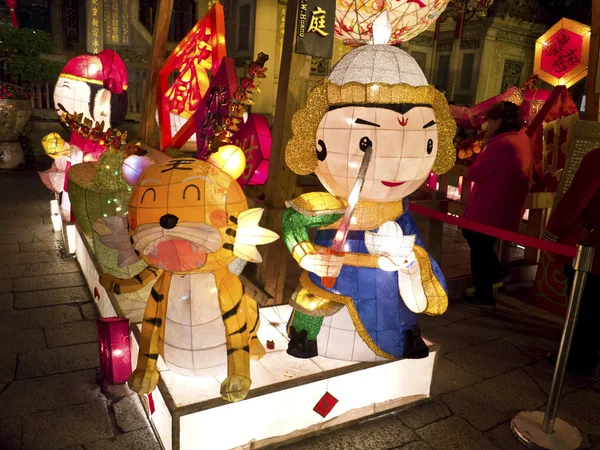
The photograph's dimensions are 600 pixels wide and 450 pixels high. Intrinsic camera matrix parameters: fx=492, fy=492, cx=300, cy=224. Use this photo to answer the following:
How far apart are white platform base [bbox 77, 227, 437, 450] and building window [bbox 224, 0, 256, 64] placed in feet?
33.2

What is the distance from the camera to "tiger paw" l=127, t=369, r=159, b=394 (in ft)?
7.66

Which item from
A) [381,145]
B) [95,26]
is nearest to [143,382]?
[381,145]

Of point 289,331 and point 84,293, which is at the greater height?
point 289,331

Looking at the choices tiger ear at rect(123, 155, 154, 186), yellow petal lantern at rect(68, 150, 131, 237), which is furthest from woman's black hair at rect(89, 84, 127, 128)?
tiger ear at rect(123, 155, 154, 186)

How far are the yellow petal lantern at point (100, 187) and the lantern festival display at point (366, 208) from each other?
5.80ft

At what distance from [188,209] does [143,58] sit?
42.7 feet

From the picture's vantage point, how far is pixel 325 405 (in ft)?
8.67

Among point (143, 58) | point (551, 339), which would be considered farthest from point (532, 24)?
point (551, 339)

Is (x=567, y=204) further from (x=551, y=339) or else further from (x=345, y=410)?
(x=345, y=410)

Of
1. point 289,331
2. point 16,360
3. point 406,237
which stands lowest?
point 16,360

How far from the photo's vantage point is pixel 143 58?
13.7 m

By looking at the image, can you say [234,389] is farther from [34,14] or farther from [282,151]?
[34,14]

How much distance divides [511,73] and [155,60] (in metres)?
12.7

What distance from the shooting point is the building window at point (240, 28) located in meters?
11.7
